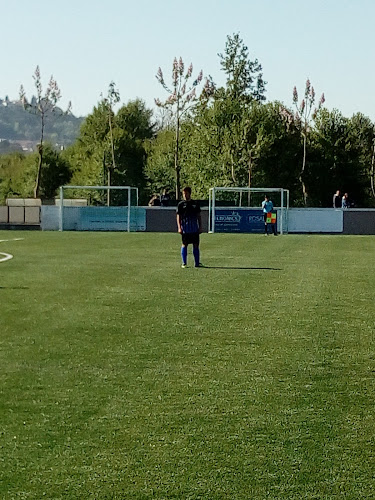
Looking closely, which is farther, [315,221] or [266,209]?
[315,221]

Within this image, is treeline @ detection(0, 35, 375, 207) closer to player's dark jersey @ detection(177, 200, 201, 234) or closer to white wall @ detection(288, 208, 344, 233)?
white wall @ detection(288, 208, 344, 233)

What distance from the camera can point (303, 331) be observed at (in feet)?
36.4

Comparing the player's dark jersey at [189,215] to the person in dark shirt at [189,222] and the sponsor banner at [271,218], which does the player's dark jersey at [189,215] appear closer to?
the person in dark shirt at [189,222]

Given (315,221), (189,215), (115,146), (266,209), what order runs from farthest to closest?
(115,146)
(315,221)
(266,209)
(189,215)

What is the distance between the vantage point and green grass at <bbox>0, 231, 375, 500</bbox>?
5.46 meters

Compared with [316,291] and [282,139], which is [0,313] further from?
[282,139]

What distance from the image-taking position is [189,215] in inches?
824

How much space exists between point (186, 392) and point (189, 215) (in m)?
13.4

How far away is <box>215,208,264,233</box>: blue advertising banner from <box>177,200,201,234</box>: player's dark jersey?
2658 centimetres

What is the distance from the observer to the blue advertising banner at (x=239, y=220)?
1875 inches

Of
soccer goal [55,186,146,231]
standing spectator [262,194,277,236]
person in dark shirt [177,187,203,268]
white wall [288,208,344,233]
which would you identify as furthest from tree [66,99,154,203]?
person in dark shirt [177,187,203,268]

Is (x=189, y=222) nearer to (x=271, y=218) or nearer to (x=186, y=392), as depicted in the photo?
(x=186, y=392)

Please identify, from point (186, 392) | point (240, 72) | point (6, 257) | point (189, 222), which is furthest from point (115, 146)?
point (186, 392)

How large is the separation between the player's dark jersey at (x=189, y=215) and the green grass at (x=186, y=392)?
15.7 feet
